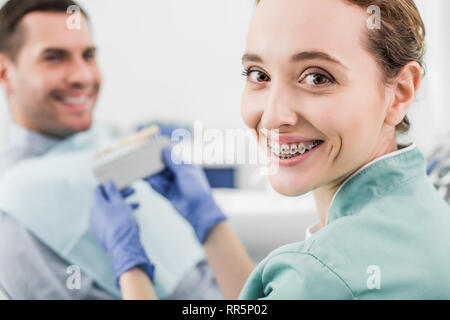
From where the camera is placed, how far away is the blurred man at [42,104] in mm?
857

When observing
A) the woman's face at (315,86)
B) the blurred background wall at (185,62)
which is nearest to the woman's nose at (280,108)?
the woman's face at (315,86)

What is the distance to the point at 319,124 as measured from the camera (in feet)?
1.95

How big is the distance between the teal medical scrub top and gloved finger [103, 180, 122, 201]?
38cm

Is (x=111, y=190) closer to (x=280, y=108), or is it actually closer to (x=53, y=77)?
(x=53, y=77)

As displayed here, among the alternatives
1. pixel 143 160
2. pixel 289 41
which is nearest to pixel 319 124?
pixel 289 41

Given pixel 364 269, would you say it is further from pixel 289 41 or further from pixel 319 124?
pixel 289 41

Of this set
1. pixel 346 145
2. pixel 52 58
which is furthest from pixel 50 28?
pixel 346 145

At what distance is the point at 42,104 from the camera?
0.99m

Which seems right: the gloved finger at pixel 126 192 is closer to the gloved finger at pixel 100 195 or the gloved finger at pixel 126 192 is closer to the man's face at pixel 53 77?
the gloved finger at pixel 100 195

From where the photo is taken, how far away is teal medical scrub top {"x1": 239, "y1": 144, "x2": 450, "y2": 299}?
0.53 m

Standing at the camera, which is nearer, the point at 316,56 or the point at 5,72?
the point at 316,56

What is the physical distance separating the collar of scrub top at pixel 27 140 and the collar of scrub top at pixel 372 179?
648mm

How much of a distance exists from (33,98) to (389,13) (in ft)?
2.33

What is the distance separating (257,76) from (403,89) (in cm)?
19
